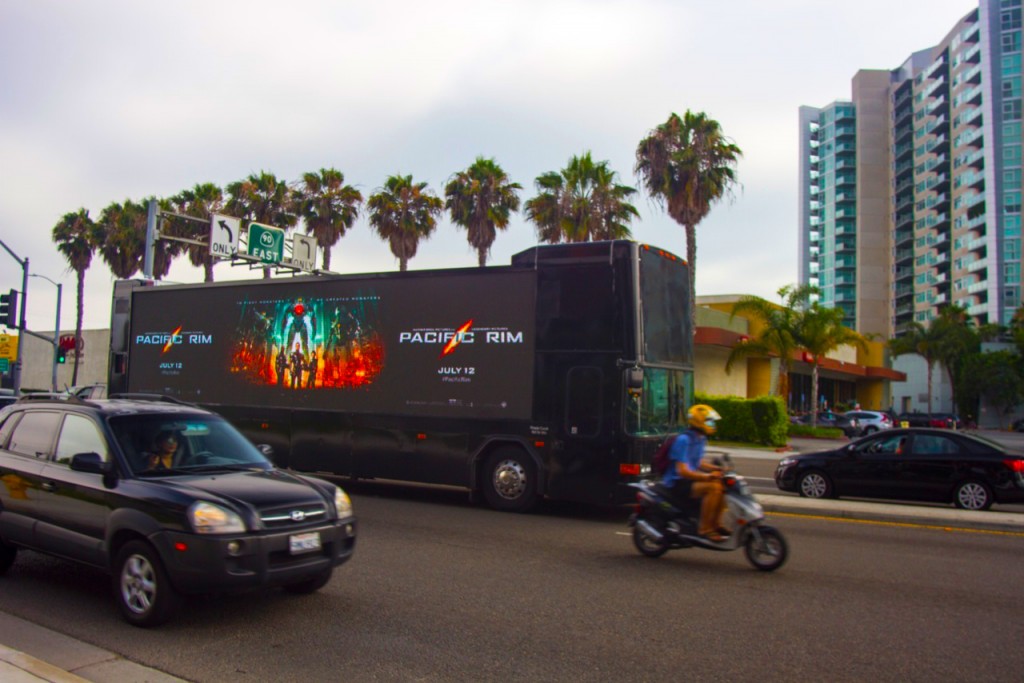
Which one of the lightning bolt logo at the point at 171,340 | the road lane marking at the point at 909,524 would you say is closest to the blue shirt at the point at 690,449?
the road lane marking at the point at 909,524

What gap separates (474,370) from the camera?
42.2ft

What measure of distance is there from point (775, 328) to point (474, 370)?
2847 centimetres

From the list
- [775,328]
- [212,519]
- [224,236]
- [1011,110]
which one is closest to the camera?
[212,519]

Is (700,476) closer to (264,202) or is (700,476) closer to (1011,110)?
(264,202)

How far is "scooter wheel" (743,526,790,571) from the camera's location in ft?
27.8

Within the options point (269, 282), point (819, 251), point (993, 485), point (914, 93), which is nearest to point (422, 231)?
point (269, 282)

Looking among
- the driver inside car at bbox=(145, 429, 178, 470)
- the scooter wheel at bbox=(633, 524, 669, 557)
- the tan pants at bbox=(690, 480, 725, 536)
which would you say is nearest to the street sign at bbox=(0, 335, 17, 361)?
the driver inside car at bbox=(145, 429, 178, 470)

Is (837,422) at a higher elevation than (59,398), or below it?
below

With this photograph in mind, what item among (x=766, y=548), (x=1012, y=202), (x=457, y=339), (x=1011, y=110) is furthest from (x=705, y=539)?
(x=1011, y=110)

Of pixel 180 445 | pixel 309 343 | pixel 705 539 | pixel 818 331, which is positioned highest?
pixel 818 331

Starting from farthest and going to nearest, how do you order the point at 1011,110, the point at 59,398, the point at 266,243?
Answer: the point at 1011,110
the point at 266,243
the point at 59,398

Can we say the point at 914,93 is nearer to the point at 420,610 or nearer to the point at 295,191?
the point at 295,191

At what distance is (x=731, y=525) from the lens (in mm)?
8656

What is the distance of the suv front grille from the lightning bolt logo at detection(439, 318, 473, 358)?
6.57 meters
